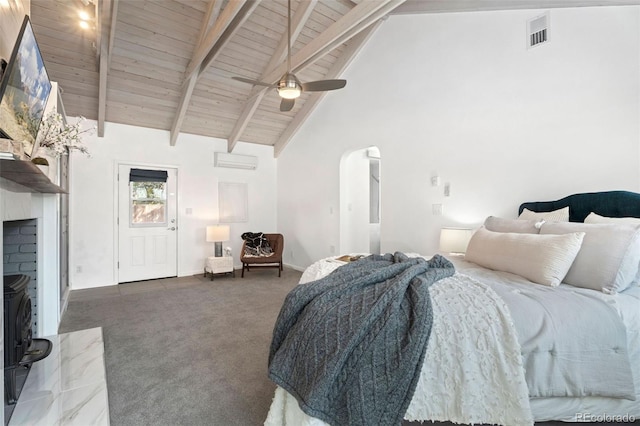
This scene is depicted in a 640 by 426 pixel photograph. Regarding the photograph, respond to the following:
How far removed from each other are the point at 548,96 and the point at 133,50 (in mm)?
4959

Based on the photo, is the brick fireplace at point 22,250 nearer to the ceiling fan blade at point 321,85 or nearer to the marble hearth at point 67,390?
the marble hearth at point 67,390

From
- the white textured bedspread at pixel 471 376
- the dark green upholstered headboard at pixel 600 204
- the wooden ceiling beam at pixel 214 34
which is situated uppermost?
the wooden ceiling beam at pixel 214 34

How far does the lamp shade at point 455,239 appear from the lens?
10.9ft

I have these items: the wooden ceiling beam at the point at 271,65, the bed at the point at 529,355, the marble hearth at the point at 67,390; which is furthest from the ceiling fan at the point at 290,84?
the marble hearth at the point at 67,390

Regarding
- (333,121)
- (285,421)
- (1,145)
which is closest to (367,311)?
(285,421)

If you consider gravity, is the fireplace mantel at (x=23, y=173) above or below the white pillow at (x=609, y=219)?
above

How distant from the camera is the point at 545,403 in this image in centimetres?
134

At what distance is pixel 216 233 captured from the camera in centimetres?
540

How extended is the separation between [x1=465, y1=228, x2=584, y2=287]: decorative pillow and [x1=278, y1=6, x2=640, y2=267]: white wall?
1.21 meters

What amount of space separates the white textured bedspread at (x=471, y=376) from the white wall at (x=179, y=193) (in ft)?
16.1

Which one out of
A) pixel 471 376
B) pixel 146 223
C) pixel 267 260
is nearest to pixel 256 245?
pixel 267 260

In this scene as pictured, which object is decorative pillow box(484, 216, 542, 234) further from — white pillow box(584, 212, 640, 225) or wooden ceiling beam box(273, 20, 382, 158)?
wooden ceiling beam box(273, 20, 382, 158)

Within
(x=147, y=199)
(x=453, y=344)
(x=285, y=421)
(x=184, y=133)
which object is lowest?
(x=285, y=421)

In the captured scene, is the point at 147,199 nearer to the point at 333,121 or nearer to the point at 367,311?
the point at 333,121
